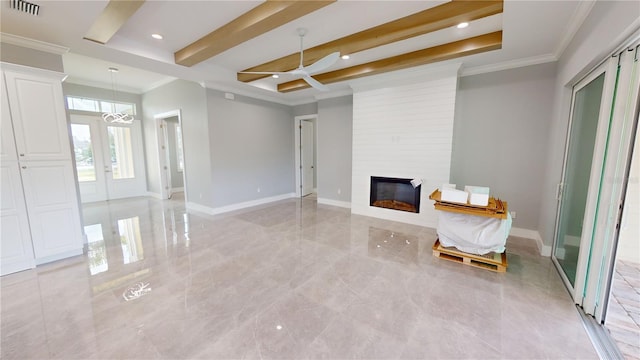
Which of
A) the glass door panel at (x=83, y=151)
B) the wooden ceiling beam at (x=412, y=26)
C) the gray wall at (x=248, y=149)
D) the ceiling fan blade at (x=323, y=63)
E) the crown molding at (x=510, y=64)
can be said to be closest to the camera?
the wooden ceiling beam at (x=412, y=26)

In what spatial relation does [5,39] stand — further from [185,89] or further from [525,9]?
[525,9]

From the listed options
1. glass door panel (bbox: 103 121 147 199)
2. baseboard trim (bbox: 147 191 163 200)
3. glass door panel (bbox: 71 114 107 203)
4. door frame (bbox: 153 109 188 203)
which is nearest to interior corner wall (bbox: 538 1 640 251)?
door frame (bbox: 153 109 188 203)

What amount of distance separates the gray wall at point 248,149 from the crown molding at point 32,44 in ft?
7.30

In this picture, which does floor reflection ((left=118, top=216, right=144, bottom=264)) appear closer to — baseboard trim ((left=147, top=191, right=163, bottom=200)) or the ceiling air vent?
baseboard trim ((left=147, top=191, right=163, bottom=200))

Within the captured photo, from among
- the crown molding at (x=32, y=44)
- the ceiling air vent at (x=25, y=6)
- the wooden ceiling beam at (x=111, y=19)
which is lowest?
the crown molding at (x=32, y=44)

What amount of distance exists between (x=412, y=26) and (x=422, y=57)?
3.47 ft

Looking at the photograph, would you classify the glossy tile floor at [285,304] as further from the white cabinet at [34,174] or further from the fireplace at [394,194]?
the fireplace at [394,194]

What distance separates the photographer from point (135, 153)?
275 inches

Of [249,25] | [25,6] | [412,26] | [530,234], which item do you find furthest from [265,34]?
[530,234]

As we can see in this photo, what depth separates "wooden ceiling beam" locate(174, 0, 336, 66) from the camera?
7.40 ft

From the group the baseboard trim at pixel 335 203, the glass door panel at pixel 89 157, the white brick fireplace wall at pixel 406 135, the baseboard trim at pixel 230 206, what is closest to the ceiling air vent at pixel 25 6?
the baseboard trim at pixel 230 206

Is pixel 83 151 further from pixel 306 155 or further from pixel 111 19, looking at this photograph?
pixel 306 155

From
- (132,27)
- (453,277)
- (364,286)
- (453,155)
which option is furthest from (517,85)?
(132,27)

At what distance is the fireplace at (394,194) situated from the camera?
4.62 meters
